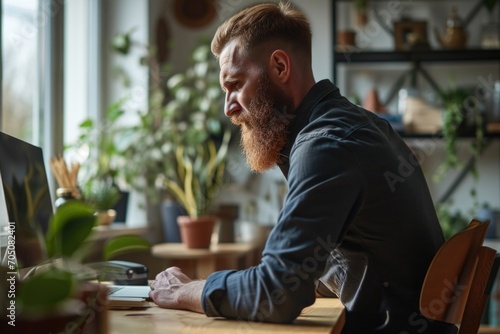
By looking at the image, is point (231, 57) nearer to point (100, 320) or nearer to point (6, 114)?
point (100, 320)

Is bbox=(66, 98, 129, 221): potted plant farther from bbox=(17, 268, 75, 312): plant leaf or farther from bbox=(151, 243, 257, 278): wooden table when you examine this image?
bbox=(17, 268, 75, 312): plant leaf

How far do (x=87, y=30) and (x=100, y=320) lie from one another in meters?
3.47

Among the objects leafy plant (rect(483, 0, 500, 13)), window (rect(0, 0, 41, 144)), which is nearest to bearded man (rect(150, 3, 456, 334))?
window (rect(0, 0, 41, 144))

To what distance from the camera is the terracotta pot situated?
3.97 m

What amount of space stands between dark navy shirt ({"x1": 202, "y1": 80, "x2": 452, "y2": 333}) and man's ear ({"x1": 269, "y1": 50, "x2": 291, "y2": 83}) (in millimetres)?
74

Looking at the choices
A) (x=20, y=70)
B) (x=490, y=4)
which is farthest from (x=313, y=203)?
(x=490, y=4)

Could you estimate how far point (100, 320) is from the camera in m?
1.02

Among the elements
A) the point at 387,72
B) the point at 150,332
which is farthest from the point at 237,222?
the point at 150,332

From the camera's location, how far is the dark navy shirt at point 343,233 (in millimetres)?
1361

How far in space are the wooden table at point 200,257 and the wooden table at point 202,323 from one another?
2220 mm

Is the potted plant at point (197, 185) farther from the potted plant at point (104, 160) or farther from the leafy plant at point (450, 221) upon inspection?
the leafy plant at point (450, 221)

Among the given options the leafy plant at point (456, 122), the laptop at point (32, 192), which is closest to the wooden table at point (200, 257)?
the leafy plant at point (456, 122)

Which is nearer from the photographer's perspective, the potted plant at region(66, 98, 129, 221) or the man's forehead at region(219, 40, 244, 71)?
the man's forehead at region(219, 40, 244, 71)

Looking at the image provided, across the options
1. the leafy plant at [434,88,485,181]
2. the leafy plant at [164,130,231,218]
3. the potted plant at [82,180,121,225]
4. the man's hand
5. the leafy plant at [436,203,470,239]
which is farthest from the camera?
the leafy plant at [434,88,485,181]
